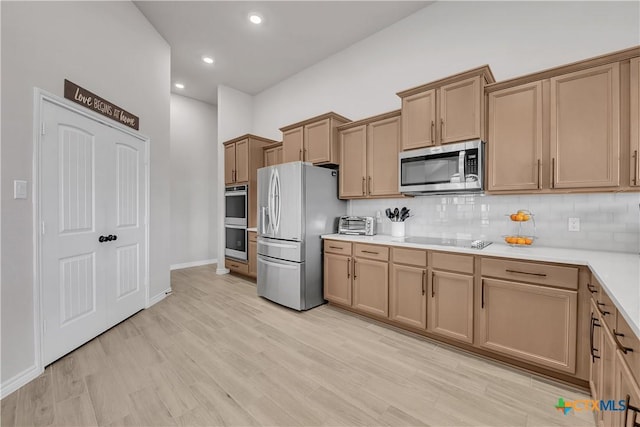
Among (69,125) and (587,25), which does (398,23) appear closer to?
(587,25)

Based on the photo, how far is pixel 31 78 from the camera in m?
1.96

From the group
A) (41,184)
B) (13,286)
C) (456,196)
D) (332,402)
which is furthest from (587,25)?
(13,286)

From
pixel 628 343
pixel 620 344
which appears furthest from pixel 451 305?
pixel 628 343

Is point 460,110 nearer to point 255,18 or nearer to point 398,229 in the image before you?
point 398,229

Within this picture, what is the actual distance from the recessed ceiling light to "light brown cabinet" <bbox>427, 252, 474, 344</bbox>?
143 inches

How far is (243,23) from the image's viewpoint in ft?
11.7

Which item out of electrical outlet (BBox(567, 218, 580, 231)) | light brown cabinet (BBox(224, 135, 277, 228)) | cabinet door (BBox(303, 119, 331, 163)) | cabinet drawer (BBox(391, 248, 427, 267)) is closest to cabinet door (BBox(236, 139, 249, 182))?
light brown cabinet (BBox(224, 135, 277, 228))

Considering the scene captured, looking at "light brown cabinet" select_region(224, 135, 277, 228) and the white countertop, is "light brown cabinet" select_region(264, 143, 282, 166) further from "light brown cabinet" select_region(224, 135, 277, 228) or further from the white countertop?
the white countertop

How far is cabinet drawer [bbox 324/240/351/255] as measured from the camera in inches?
A: 124

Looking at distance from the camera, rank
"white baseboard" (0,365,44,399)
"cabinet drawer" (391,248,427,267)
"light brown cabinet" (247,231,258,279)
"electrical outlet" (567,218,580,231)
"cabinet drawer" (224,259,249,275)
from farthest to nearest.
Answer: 1. "cabinet drawer" (224,259,249,275)
2. "light brown cabinet" (247,231,258,279)
3. "cabinet drawer" (391,248,427,267)
4. "electrical outlet" (567,218,580,231)
5. "white baseboard" (0,365,44,399)

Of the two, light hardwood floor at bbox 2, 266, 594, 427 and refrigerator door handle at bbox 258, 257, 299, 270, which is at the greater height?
refrigerator door handle at bbox 258, 257, 299, 270

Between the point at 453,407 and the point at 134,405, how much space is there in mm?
2032

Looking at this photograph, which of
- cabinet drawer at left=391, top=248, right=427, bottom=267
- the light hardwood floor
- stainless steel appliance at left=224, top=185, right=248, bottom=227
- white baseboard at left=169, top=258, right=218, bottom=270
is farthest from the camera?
white baseboard at left=169, top=258, right=218, bottom=270

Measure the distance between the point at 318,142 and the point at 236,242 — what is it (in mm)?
2539
